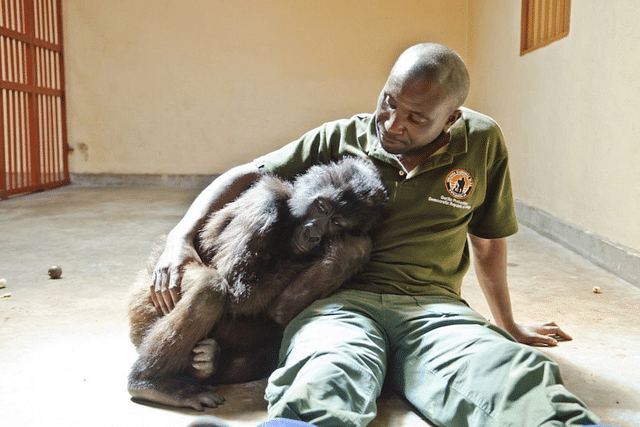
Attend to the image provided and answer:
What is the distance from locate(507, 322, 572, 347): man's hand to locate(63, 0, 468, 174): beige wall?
690cm

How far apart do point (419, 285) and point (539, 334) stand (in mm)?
801

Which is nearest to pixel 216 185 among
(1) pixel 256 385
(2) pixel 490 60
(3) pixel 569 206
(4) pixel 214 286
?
(4) pixel 214 286

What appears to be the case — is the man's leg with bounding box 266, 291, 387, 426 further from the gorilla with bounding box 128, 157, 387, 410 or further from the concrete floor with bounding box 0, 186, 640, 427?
the concrete floor with bounding box 0, 186, 640, 427

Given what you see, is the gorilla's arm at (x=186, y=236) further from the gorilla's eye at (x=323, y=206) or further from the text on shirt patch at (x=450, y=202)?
the text on shirt patch at (x=450, y=202)

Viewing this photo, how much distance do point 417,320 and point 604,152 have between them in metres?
2.93

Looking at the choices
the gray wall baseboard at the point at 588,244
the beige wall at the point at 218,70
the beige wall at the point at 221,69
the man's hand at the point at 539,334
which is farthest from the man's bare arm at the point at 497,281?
the beige wall at the point at 218,70

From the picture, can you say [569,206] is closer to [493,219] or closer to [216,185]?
[493,219]

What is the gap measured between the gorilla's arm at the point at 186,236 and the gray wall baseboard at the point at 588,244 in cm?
256

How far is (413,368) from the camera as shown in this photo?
1.92m

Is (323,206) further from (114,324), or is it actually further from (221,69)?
(221,69)

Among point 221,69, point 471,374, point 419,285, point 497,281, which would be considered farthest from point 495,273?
point 221,69

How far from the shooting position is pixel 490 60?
25.9 feet

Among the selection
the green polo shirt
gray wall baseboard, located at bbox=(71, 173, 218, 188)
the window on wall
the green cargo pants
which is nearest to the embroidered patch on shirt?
the green polo shirt

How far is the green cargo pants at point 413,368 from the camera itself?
1.55m
